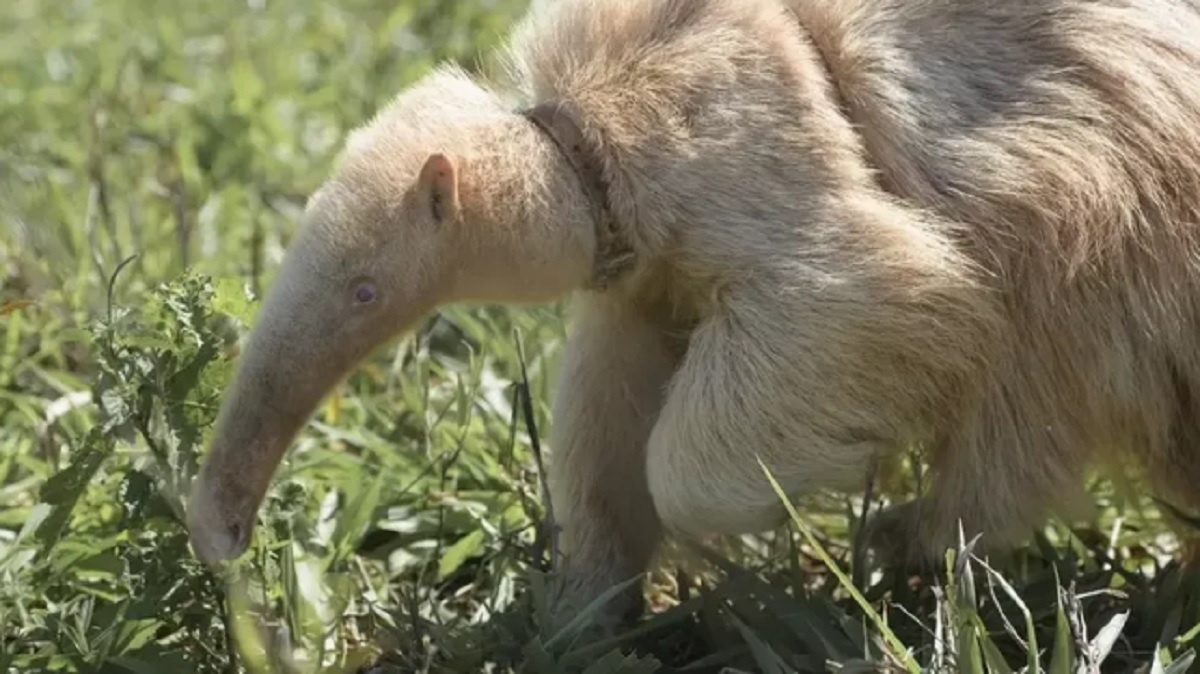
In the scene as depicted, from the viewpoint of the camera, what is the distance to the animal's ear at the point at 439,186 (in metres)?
3.53

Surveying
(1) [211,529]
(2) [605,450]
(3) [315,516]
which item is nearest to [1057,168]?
(2) [605,450]

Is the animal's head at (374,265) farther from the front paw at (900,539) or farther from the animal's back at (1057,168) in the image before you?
the front paw at (900,539)

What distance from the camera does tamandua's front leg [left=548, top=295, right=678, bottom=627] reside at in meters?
4.08

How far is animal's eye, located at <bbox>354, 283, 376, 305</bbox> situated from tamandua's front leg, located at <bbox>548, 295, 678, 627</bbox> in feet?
1.88

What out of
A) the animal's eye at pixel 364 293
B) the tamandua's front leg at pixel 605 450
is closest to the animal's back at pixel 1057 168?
the tamandua's front leg at pixel 605 450

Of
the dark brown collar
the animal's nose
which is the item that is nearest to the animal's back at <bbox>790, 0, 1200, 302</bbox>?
the dark brown collar

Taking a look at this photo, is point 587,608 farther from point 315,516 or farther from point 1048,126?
point 1048,126

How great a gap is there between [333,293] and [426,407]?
3.35 feet

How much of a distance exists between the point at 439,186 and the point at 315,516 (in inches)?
43.5

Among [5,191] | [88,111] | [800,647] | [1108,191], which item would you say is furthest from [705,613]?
[88,111]

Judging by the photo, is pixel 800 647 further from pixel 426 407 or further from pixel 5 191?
pixel 5 191

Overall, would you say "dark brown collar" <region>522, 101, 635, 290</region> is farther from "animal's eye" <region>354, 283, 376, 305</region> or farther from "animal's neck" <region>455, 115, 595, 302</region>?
"animal's eye" <region>354, 283, 376, 305</region>

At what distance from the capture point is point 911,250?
3.58 m

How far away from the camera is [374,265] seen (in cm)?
360
